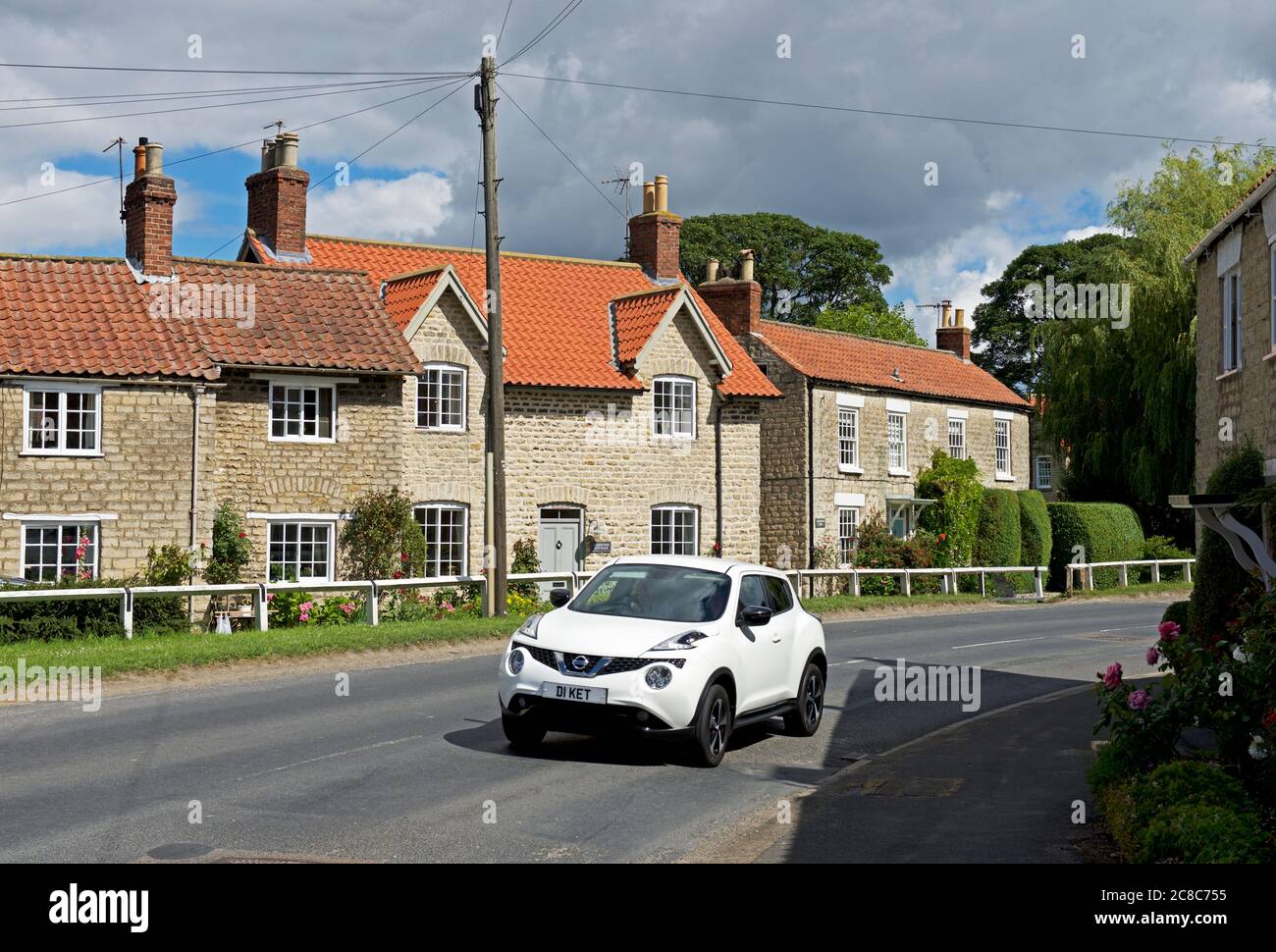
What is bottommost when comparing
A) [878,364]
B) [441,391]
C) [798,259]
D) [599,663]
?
[599,663]

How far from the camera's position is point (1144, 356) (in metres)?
43.1

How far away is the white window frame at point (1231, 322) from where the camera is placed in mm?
19531

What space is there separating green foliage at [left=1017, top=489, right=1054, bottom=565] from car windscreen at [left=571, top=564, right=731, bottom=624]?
31357 mm

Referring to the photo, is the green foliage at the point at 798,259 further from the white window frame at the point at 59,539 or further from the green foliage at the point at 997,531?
the white window frame at the point at 59,539

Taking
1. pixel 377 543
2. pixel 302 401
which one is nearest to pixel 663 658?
pixel 377 543

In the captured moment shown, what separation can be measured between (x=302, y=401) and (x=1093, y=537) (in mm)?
25346

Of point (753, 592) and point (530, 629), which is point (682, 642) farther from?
point (753, 592)

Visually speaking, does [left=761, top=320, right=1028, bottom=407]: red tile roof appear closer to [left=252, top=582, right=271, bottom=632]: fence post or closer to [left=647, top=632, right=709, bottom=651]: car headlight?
[left=252, top=582, right=271, bottom=632]: fence post

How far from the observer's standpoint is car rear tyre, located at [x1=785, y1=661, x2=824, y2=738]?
47.8 ft

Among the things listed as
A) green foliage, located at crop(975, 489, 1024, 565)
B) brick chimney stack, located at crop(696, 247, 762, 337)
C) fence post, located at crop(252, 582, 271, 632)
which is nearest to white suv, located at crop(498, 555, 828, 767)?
fence post, located at crop(252, 582, 271, 632)

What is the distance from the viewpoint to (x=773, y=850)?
29.2ft
